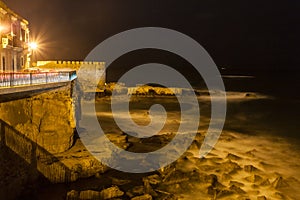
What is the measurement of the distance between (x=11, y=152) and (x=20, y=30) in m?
17.1

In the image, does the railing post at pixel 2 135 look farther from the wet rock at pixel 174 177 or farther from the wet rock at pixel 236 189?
the wet rock at pixel 236 189

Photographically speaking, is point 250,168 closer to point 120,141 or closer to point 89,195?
point 120,141

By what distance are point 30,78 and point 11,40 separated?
1132 cm

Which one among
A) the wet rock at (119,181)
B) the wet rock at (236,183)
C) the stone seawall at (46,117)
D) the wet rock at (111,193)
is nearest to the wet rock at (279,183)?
the wet rock at (236,183)

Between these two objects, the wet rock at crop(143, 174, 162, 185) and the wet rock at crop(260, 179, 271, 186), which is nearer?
the wet rock at crop(143, 174, 162, 185)

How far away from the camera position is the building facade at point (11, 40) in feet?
67.5

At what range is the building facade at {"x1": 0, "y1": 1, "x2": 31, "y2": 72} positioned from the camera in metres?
20.6

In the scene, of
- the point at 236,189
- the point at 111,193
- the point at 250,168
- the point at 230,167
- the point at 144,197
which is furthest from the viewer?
the point at 230,167

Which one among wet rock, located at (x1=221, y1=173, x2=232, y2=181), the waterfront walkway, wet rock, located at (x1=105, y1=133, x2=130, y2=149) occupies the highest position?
the waterfront walkway

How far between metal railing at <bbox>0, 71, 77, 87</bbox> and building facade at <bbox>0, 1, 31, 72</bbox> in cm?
618

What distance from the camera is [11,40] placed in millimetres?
22625

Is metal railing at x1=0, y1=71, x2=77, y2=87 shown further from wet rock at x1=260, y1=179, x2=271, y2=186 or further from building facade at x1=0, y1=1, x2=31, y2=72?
wet rock at x1=260, y1=179, x2=271, y2=186

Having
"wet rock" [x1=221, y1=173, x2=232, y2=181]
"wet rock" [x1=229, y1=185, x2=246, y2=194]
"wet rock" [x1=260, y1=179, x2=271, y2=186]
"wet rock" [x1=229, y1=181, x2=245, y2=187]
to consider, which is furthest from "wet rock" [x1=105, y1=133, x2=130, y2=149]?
"wet rock" [x1=260, y1=179, x2=271, y2=186]

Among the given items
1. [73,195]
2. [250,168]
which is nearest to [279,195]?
[250,168]
